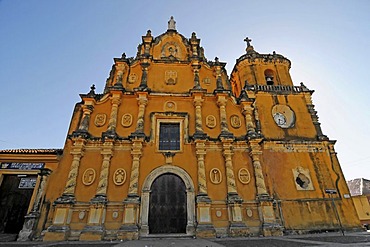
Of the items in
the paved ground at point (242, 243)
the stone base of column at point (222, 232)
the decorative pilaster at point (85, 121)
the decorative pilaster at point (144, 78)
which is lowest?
the paved ground at point (242, 243)

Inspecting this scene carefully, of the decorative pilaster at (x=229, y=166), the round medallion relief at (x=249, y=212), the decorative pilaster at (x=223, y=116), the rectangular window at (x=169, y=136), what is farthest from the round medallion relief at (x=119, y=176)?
the round medallion relief at (x=249, y=212)

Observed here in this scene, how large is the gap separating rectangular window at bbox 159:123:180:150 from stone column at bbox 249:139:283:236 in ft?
14.5

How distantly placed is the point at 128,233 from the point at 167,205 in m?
2.22

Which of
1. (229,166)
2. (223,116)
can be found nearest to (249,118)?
(223,116)

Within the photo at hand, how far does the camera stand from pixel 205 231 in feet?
32.4

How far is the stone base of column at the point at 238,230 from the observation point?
10070 millimetres

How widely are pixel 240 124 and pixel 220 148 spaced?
2.36 meters

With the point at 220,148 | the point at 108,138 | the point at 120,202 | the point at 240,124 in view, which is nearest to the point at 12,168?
the point at 108,138

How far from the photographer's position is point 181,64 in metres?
15.2

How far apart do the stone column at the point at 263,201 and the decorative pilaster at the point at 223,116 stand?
151 cm

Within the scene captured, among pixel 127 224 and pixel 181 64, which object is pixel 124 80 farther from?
pixel 127 224

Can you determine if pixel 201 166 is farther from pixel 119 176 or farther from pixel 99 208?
pixel 99 208

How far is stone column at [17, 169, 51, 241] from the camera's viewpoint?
963cm

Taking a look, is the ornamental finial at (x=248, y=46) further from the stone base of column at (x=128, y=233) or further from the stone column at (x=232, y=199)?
the stone base of column at (x=128, y=233)
